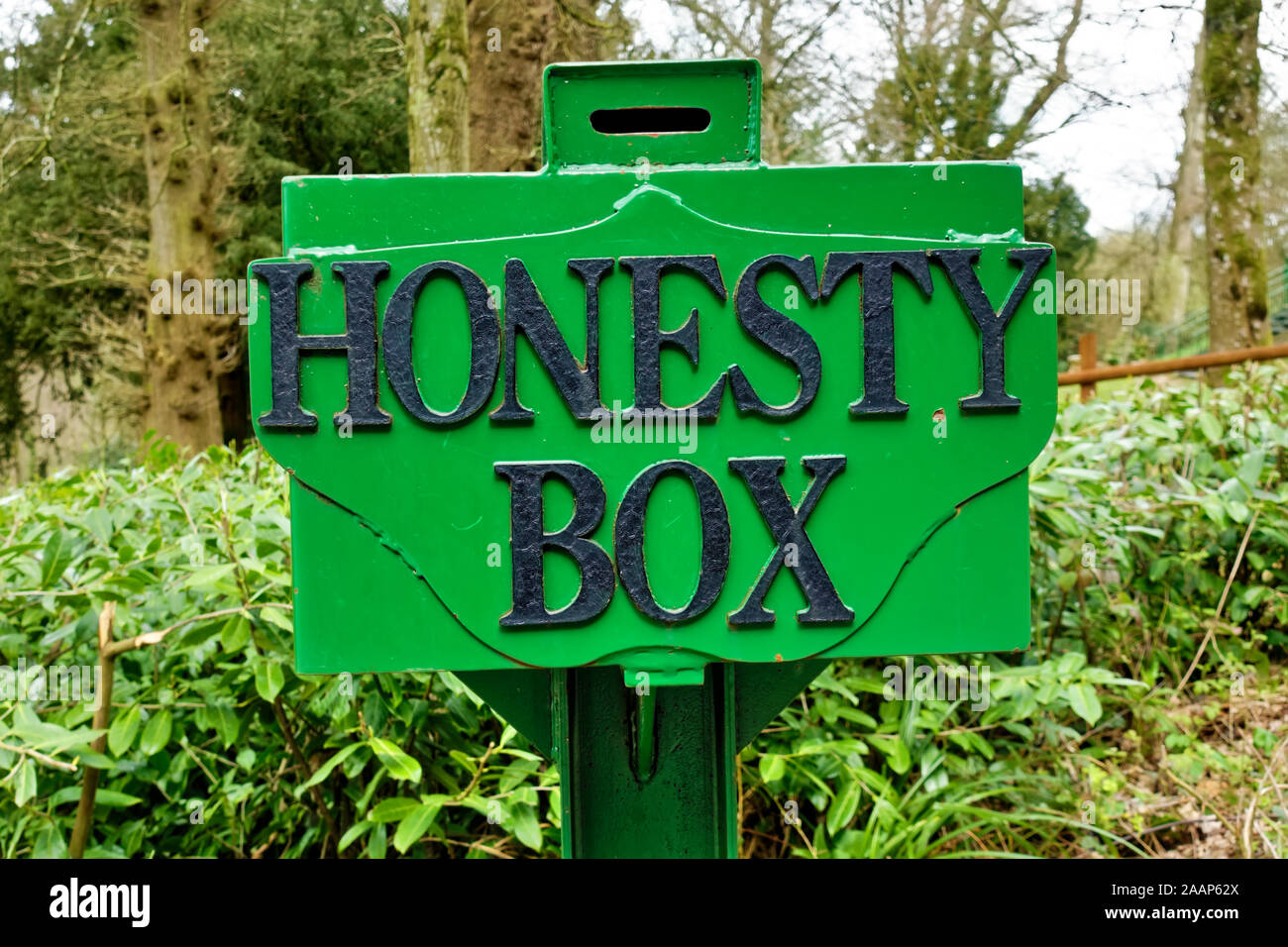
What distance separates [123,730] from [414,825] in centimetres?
55

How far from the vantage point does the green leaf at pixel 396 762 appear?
1.71m

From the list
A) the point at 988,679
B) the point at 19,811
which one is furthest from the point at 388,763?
the point at 988,679

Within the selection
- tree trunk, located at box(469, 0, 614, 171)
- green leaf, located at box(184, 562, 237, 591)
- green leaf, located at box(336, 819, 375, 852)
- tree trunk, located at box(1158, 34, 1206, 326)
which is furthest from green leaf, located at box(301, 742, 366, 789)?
tree trunk, located at box(1158, 34, 1206, 326)

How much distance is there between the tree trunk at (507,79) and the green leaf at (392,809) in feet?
6.17

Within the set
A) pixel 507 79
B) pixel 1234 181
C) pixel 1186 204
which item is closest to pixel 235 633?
pixel 507 79

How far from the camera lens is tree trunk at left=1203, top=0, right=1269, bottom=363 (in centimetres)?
608

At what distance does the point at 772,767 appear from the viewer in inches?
71.6

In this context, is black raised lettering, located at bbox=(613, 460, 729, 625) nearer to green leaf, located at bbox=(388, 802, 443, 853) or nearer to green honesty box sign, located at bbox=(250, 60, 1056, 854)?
green honesty box sign, located at bbox=(250, 60, 1056, 854)

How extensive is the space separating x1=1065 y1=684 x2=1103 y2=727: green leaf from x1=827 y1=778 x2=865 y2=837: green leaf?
431 mm

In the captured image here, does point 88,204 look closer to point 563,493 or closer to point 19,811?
point 19,811

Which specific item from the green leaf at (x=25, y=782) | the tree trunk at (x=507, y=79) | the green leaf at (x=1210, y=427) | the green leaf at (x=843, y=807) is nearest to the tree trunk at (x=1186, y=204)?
the green leaf at (x=1210, y=427)

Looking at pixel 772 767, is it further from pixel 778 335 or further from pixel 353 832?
pixel 778 335

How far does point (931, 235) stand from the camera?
0.99 meters
